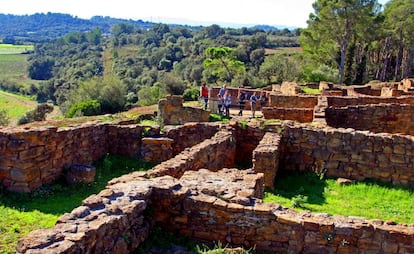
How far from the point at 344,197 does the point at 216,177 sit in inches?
146

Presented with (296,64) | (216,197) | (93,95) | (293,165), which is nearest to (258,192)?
(216,197)

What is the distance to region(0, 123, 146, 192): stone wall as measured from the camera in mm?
10367

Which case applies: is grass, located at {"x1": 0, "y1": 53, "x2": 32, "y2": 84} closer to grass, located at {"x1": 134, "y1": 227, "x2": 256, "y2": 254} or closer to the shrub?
Result: the shrub

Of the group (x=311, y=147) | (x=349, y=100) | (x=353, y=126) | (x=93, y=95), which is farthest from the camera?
(x=93, y=95)

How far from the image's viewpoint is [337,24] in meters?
46.0

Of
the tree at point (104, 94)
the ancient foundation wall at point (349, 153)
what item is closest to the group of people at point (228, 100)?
the ancient foundation wall at point (349, 153)

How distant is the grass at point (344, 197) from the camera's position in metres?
9.53

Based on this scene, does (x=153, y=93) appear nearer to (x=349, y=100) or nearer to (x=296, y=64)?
(x=296, y=64)

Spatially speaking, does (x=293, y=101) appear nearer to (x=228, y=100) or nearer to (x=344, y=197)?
(x=228, y=100)

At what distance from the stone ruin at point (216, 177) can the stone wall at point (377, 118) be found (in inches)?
1.7

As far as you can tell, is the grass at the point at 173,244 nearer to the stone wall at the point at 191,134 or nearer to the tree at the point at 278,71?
the stone wall at the point at 191,134

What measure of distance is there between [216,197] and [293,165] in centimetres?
568

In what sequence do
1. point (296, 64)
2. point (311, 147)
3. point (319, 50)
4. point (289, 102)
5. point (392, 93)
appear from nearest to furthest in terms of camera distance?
point (311, 147) → point (289, 102) → point (392, 93) → point (319, 50) → point (296, 64)

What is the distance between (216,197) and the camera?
24.3 feet
